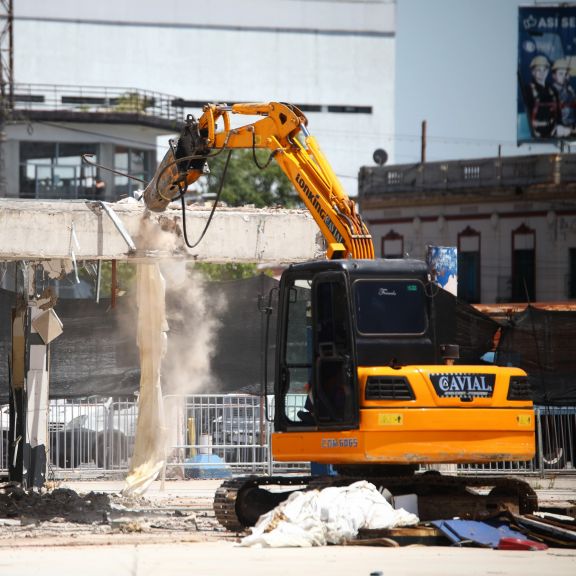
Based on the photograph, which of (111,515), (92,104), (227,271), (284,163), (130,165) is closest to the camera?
(284,163)

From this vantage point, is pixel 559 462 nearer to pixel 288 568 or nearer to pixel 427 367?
pixel 427 367

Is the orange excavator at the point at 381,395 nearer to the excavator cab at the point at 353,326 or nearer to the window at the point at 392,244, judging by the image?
the excavator cab at the point at 353,326

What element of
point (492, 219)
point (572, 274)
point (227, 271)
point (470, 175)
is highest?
point (470, 175)

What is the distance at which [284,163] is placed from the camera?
17.8 m

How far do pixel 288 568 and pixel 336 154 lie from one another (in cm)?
7815

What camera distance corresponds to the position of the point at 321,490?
15.7 metres

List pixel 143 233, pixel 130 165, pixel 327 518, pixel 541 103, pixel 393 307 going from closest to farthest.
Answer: pixel 327 518 → pixel 393 307 → pixel 143 233 → pixel 541 103 → pixel 130 165

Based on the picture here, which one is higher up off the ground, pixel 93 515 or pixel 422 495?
pixel 422 495

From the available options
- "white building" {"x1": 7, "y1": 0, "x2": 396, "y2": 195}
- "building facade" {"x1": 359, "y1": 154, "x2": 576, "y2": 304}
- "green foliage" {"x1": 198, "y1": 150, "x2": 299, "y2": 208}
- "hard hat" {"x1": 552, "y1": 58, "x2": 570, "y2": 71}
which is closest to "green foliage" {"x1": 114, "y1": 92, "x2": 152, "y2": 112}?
"green foliage" {"x1": 198, "y1": 150, "x2": 299, "y2": 208}

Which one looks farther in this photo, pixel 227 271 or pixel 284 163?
pixel 227 271

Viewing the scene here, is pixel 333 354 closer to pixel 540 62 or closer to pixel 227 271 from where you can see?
pixel 227 271

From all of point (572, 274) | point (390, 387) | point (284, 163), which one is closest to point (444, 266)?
point (284, 163)

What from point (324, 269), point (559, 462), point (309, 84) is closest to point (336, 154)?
point (309, 84)

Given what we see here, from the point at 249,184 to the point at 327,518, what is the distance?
194 ft
